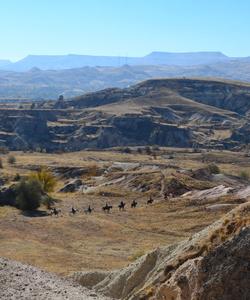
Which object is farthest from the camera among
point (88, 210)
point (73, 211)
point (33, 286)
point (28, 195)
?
point (28, 195)

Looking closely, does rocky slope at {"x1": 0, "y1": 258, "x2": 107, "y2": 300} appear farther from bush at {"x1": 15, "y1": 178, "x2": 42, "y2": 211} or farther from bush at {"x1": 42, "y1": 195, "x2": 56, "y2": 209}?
bush at {"x1": 42, "y1": 195, "x2": 56, "y2": 209}

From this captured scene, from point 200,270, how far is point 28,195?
191 feet

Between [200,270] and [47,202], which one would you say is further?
[47,202]

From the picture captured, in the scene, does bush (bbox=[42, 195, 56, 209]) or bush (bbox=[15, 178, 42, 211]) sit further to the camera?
bush (bbox=[42, 195, 56, 209])

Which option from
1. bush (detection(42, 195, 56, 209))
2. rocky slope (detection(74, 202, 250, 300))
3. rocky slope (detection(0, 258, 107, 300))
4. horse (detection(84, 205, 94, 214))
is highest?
rocky slope (detection(74, 202, 250, 300))

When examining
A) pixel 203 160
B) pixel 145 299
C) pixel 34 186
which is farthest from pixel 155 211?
pixel 203 160

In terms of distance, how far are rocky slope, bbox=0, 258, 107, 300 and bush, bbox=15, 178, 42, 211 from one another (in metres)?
44.4

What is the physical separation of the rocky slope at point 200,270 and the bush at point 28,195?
48.1m

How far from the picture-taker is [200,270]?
844 inches

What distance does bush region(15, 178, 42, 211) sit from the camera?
77.2m

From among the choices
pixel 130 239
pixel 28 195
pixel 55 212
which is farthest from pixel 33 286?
pixel 28 195

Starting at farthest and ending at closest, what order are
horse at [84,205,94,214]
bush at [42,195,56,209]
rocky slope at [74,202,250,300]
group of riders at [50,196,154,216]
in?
1. bush at [42,195,56,209]
2. horse at [84,205,94,214]
3. group of riders at [50,196,154,216]
4. rocky slope at [74,202,250,300]

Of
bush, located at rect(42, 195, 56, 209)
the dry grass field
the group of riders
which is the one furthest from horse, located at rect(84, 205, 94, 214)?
bush, located at rect(42, 195, 56, 209)

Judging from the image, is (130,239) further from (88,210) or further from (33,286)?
(33,286)
